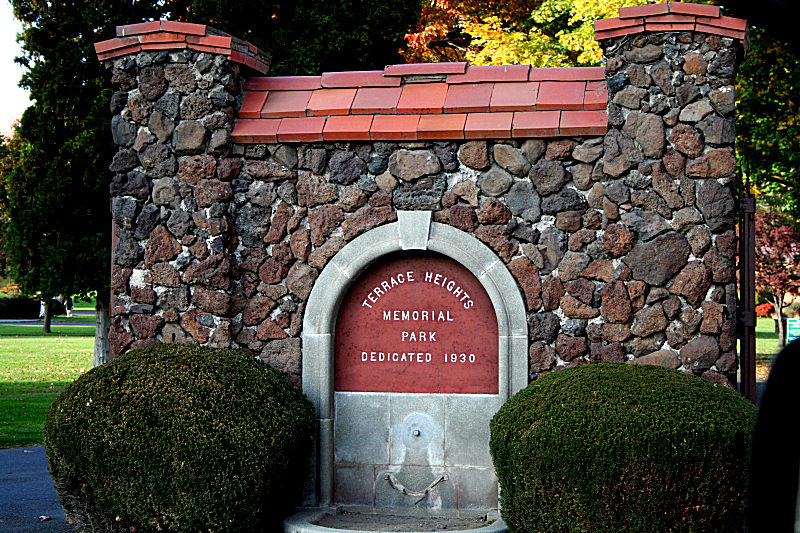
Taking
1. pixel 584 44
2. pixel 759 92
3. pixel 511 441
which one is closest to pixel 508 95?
pixel 511 441

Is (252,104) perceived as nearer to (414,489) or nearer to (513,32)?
(414,489)

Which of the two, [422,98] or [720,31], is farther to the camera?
[422,98]

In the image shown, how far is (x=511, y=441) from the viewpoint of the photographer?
5.94 metres

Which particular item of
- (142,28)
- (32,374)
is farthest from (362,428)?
(32,374)

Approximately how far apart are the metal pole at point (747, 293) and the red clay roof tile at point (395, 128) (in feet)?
9.38

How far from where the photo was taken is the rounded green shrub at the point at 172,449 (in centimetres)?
608

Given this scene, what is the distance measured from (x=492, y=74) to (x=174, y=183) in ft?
9.77

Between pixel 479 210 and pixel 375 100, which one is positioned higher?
pixel 375 100

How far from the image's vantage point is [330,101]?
24.7ft

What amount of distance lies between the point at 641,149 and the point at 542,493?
2933mm

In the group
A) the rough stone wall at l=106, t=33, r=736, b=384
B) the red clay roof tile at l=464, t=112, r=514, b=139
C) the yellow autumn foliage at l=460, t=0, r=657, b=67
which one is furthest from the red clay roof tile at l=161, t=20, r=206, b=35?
the yellow autumn foliage at l=460, t=0, r=657, b=67

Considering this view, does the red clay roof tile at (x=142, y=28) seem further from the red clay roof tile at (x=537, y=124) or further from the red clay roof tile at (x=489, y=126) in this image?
the red clay roof tile at (x=537, y=124)

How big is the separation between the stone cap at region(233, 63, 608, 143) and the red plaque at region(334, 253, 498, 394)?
116cm

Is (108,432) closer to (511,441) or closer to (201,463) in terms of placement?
(201,463)
